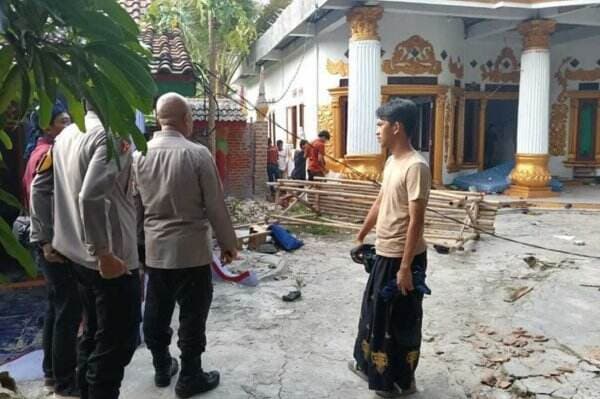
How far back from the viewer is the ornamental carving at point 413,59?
37.9ft

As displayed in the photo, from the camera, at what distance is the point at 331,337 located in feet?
13.7

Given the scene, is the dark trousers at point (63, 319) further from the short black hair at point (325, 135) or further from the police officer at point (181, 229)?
the short black hair at point (325, 135)

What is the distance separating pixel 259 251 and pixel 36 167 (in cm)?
388

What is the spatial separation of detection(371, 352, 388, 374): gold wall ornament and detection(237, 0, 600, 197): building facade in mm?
7433

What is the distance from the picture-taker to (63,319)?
2982 mm

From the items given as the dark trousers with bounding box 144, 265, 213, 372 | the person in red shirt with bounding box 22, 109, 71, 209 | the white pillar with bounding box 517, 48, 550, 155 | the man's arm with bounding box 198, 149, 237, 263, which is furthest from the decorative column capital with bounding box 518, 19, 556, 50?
the person in red shirt with bounding box 22, 109, 71, 209

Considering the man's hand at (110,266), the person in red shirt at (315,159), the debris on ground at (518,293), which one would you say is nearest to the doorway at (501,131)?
the person in red shirt at (315,159)

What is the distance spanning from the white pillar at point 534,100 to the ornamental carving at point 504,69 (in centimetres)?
164

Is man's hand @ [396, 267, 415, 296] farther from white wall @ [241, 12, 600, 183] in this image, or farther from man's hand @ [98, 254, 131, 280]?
white wall @ [241, 12, 600, 183]

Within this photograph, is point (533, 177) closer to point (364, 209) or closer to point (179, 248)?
point (364, 209)

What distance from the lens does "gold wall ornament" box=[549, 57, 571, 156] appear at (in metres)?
13.5

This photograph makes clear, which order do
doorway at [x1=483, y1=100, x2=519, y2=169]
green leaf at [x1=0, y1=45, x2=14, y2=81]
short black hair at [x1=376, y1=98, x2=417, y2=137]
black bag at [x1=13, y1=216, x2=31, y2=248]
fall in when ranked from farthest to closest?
doorway at [x1=483, y1=100, x2=519, y2=169] < black bag at [x1=13, y1=216, x2=31, y2=248] < short black hair at [x1=376, y1=98, x2=417, y2=137] < green leaf at [x1=0, y1=45, x2=14, y2=81]

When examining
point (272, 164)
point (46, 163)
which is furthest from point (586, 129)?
point (46, 163)

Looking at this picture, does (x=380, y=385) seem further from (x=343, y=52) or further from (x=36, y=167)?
(x=343, y=52)
